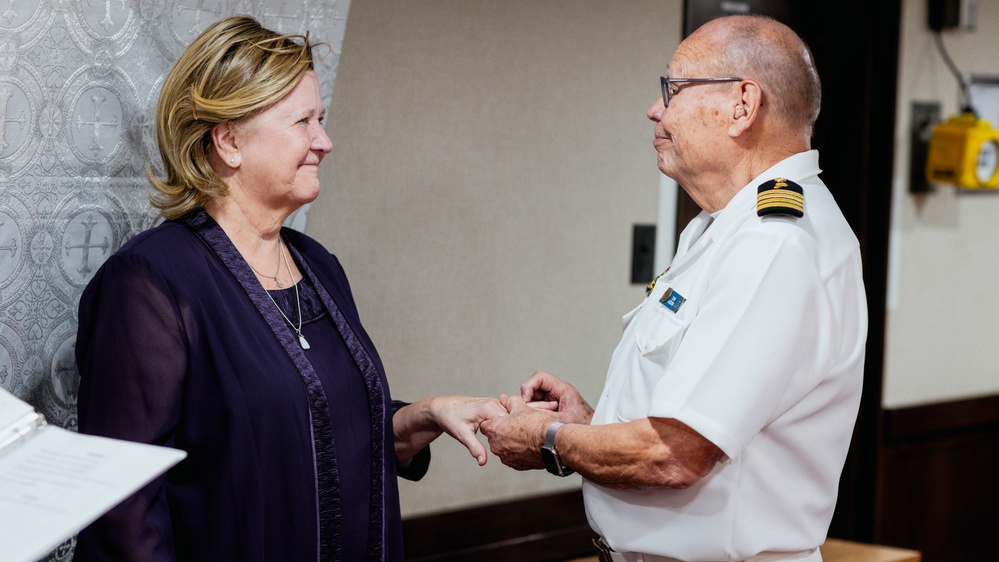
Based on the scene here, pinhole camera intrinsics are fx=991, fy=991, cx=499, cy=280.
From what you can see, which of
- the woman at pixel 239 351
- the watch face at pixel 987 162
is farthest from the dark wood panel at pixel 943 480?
the woman at pixel 239 351

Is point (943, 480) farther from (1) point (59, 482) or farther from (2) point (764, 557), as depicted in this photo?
(1) point (59, 482)

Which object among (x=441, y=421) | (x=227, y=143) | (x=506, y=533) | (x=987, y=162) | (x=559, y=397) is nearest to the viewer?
(x=227, y=143)

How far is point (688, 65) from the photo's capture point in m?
1.72

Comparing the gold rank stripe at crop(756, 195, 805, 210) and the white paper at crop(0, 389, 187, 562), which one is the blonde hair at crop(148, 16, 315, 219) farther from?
the gold rank stripe at crop(756, 195, 805, 210)

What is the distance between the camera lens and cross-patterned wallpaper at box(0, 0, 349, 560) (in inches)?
59.5

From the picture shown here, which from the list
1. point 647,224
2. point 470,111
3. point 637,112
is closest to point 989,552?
point 647,224

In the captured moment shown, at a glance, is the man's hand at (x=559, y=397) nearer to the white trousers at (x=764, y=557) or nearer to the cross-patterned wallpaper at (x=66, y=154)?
the white trousers at (x=764, y=557)

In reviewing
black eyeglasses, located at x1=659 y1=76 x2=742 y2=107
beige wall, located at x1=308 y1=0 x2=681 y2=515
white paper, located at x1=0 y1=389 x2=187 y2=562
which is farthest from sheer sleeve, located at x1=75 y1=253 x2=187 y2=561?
beige wall, located at x1=308 y1=0 x2=681 y2=515

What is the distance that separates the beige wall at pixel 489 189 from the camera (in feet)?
8.39

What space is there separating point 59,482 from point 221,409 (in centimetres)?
47

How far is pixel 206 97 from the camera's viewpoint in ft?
5.23

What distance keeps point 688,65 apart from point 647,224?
1450 mm

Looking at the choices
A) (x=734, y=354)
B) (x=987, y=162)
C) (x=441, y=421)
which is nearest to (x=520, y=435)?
(x=441, y=421)

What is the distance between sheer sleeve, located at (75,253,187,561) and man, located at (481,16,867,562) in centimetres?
63
